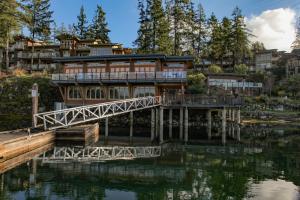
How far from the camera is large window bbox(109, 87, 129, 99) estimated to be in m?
40.4

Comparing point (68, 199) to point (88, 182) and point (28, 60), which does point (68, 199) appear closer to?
point (88, 182)

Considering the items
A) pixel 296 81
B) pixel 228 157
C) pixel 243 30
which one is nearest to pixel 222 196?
pixel 228 157

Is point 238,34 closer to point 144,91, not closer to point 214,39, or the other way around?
point 214,39

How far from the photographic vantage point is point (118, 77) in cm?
3841

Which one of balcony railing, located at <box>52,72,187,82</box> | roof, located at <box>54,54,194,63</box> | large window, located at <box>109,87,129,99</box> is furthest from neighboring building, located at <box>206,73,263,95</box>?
large window, located at <box>109,87,129,99</box>

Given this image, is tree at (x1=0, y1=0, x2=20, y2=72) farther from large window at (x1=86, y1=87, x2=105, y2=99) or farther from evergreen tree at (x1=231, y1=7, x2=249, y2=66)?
evergreen tree at (x1=231, y1=7, x2=249, y2=66)

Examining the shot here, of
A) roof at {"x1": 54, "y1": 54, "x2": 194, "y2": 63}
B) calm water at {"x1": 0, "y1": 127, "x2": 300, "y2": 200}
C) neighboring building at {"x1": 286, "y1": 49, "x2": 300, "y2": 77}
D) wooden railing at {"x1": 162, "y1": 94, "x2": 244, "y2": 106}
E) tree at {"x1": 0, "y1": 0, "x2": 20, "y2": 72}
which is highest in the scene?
tree at {"x1": 0, "y1": 0, "x2": 20, "y2": 72}

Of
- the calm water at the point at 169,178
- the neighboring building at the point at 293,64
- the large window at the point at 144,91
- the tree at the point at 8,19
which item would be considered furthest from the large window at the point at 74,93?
the neighboring building at the point at 293,64

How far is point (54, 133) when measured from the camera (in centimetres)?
2912

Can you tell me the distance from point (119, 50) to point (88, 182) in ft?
136

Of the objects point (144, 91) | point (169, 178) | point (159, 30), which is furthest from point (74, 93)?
point (169, 178)

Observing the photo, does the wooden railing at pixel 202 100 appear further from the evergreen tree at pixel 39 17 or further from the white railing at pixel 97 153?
the evergreen tree at pixel 39 17

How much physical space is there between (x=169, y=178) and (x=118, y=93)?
75.2 feet

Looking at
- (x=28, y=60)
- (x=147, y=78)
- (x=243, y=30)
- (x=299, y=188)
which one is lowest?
(x=299, y=188)
